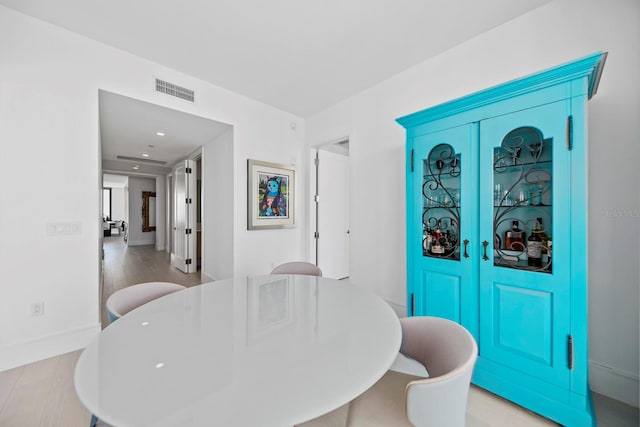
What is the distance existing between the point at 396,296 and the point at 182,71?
3.56m

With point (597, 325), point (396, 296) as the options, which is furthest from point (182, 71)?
point (597, 325)

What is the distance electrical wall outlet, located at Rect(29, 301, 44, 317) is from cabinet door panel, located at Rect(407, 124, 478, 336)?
3216 millimetres

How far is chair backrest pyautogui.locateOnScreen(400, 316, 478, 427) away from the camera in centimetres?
81

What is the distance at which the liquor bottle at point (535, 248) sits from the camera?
5.21ft

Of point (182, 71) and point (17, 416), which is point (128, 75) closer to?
point (182, 71)

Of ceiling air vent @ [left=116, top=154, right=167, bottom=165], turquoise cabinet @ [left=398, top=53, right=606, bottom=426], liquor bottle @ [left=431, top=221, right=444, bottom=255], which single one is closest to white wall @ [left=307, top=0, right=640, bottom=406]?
turquoise cabinet @ [left=398, top=53, right=606, bottom=426]

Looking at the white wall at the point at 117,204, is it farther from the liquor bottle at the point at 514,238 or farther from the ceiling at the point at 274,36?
the liquor bottle at the point at 514,238

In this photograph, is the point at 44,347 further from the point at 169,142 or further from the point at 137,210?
the point at 137,210

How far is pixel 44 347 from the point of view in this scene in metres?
2.10

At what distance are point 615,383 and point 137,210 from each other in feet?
35.9

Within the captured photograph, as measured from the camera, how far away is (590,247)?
1.69 m

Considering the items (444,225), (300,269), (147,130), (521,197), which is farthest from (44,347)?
(521,197)

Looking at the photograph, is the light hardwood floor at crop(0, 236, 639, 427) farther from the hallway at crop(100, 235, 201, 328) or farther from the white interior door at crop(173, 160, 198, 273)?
the white interior door at crop(173, 160, 198, 273)

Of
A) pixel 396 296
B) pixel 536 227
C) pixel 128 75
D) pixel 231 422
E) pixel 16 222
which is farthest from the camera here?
pixel 396 296
